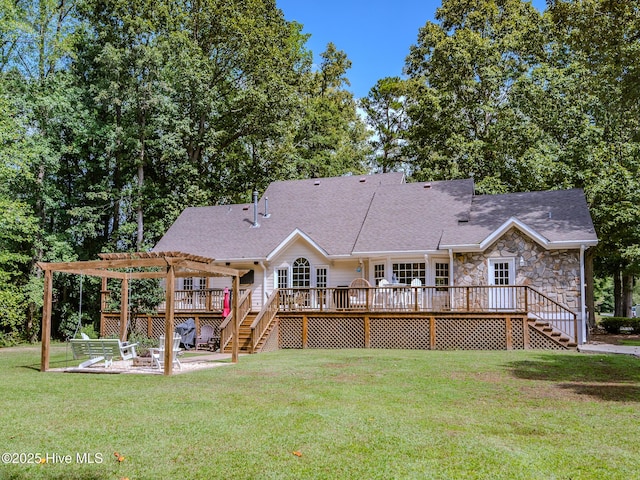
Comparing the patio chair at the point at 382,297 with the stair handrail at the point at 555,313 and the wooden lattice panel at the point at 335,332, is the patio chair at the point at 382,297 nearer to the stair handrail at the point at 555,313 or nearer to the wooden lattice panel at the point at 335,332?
the wooden lattice panel at the point at 335,332

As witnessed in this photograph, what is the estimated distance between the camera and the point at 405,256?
20.5 meters

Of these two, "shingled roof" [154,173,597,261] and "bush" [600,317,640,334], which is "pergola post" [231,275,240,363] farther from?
"bush" [600,317,640,334]

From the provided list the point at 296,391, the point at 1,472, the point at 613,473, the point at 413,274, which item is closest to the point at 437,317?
the point at 413,274

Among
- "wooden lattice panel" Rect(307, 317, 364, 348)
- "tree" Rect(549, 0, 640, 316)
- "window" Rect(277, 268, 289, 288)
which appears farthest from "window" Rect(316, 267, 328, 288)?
"tree" Rect(549, 0, 640, 316)

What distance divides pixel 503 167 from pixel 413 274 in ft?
35.9

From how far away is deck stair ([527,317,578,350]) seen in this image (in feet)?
53.8

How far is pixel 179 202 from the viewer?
28984 mm

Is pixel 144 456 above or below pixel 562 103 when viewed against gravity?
below

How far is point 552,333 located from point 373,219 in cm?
844

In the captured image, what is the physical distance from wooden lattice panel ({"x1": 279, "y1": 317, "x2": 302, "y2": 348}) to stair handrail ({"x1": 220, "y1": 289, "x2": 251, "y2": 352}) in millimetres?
1257

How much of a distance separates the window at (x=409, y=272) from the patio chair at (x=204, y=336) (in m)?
6.83

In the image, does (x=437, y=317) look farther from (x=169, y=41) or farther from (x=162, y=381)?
(x=169, y=41)

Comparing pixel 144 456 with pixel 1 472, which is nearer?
pixel 1 472

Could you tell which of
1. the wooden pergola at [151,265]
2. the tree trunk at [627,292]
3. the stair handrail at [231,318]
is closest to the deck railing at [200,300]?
the stair handrail at [231,318]
